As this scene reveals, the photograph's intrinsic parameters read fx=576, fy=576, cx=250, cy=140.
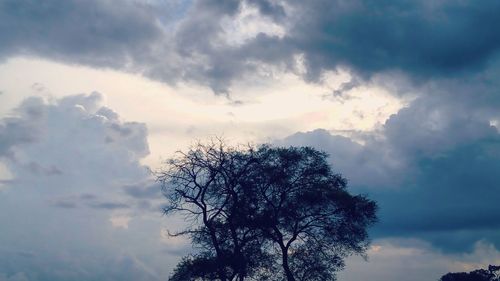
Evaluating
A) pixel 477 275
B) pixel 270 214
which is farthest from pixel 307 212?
pixel 477 275

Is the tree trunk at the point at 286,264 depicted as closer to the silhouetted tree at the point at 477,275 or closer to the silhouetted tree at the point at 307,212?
the silhouetted tree at the point at 307,212

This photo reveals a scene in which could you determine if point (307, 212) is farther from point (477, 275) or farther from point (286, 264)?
point (477, 275)

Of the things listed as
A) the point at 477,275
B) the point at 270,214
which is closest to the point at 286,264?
the point at 270,214

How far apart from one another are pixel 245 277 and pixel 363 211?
11378mm

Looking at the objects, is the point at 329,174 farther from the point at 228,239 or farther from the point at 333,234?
the point at 228,239

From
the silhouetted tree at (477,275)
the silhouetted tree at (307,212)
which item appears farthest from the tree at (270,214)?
the silhouetted tree at (477,275)

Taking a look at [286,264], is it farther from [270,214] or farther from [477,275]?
[477,275]

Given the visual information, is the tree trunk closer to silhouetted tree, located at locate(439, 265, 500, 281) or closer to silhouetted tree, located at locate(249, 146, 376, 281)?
silhouetted tree, located at locate(249, 146, 376, 281)

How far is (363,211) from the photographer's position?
4856 cm

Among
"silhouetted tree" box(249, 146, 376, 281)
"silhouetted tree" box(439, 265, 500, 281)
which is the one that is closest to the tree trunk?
"silhouetted tree" box(249, 146, 376, 281)

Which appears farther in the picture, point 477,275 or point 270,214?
point 477,275

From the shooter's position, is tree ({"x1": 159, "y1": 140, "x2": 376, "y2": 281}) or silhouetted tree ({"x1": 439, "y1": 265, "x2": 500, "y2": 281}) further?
silhouetted tree ({"x1": 439, "y1": 265, "x2": 500, "y2": 281})

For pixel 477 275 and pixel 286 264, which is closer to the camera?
pixel 286 264

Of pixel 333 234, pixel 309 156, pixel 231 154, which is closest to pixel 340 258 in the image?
pixel 333 234
